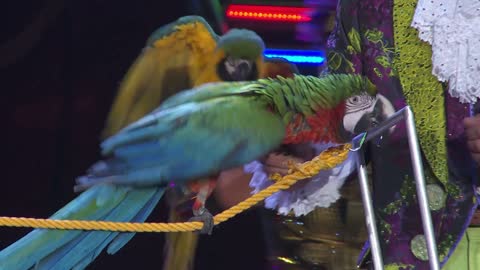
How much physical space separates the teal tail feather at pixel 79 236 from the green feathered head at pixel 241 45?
31 cm

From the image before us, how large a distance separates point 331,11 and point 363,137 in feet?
3.05

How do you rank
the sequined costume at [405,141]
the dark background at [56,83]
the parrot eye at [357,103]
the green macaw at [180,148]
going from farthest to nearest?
the dark background at [56,83]
the sequined costume at [405,141]
the parrot eye at [357,103]
the green macaw at [180,148]

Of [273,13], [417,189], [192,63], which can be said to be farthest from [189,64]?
[273,13]

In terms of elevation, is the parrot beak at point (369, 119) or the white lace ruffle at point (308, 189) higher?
the parrot beak at point (369, 119)

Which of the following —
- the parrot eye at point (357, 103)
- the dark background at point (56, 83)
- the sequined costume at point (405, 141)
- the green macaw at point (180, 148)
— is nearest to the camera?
the green macaw at point (180, 148)

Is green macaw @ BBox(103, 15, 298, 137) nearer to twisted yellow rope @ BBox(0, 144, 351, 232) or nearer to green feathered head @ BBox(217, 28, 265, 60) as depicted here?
green feathered head @ BBox(217, 28, 265, 60)

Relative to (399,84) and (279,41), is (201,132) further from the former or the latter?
(279,41)

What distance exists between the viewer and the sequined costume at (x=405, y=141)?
1.09 m

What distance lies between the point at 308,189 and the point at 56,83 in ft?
2.78

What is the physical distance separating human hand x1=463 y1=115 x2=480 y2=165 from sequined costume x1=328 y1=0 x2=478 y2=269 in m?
0.06

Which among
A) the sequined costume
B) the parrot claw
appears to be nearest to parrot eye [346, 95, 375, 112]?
the sequined costume

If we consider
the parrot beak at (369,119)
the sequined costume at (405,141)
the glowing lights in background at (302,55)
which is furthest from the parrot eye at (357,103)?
the glowing lights in background at (302,55)

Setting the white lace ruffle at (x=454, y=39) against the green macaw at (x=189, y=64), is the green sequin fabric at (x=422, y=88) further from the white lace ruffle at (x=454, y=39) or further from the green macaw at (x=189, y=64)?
the green macaw at (x=189, y=64)

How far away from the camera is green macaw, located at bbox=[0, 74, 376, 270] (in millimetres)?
886
